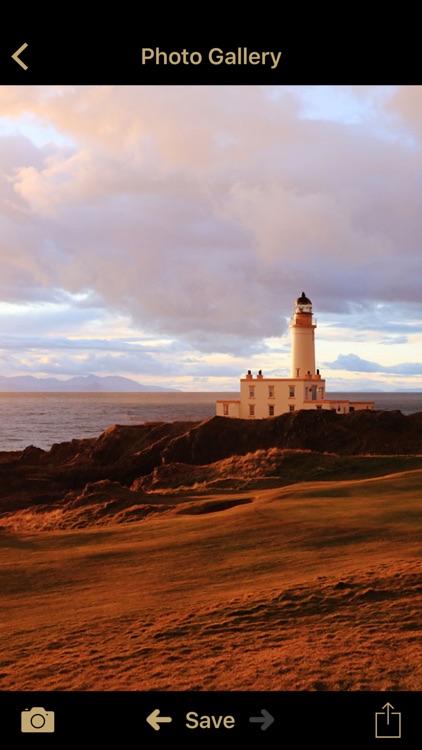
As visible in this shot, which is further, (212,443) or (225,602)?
(212,443)

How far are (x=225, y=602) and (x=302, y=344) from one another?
5794 cm

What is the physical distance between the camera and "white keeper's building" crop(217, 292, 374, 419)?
217 feet

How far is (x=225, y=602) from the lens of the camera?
12562 mm

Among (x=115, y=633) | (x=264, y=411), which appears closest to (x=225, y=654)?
(x=115, y=633)

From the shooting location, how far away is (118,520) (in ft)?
81.7

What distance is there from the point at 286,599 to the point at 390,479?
14762mm

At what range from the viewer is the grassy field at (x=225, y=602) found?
29.8 ft
